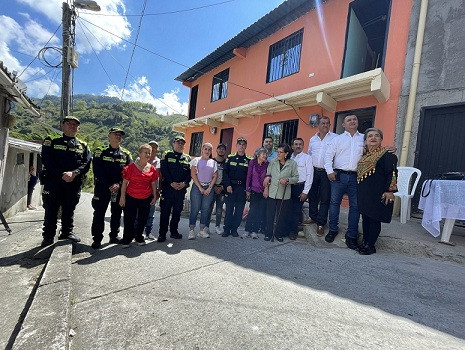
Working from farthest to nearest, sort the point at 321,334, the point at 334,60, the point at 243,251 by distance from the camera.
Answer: the point at 334,60, the point at 243,251, the point at 321,334

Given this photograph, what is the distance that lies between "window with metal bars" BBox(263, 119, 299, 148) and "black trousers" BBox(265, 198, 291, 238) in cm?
467

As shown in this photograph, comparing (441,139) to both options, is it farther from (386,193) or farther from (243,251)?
(243,251)

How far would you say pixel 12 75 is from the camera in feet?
19.6

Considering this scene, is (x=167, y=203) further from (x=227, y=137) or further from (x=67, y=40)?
(x=227, y=137)

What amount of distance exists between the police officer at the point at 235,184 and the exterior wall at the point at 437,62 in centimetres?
393

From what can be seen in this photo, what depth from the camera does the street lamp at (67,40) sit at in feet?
25.9

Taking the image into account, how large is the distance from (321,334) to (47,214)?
13.3 feet

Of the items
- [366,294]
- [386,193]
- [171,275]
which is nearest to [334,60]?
[386,193]

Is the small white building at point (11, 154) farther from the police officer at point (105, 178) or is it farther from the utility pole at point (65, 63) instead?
the police officer at point (105, 178)

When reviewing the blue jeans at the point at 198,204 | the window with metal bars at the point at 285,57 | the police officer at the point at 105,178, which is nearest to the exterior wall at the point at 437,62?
the window with metal bars at the point at 285,57

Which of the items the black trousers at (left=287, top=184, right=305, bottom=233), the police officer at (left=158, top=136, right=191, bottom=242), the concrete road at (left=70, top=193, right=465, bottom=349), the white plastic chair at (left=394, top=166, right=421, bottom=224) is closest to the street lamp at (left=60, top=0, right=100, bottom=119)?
the police officer at (left=158, top=136, right=191, bottom=242)

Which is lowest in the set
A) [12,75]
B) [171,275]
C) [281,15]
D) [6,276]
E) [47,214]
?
[6,276]

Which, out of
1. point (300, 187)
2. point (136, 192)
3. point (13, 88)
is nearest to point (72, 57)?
point (13, 88)

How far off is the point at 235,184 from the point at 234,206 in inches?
17.3
